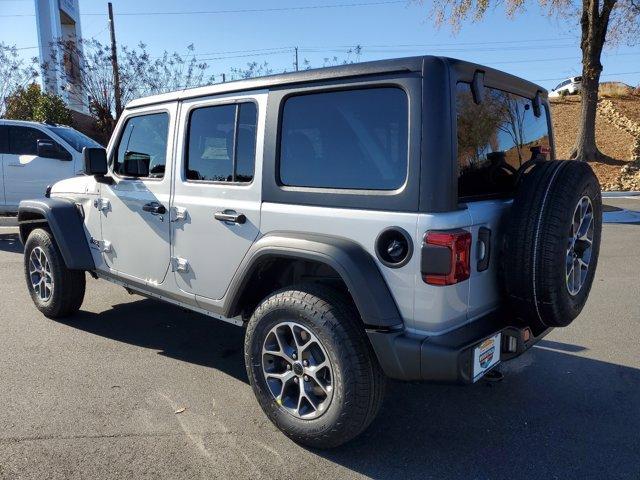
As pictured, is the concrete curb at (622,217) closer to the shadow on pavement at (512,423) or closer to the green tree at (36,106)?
the shadow on pavement at (512,423)

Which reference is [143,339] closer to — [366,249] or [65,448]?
[65,448]

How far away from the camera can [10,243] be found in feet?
29.7

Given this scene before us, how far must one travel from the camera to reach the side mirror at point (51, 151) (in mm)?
8578

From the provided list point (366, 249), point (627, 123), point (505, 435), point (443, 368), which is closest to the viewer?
point (443, 368)

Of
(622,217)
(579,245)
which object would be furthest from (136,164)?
(622,217)

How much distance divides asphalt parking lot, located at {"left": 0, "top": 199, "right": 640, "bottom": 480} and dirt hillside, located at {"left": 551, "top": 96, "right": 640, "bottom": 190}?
13.5 meters

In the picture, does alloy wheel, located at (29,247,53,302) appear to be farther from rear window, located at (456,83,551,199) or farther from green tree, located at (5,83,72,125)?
green tree, located at (5,83,72,125)

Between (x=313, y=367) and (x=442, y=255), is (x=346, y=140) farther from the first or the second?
(x=313, y=367)

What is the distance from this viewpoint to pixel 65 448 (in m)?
2.85

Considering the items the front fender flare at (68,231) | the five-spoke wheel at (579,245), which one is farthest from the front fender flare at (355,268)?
the front fender flare at (68,231)

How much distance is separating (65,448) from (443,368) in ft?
6.80

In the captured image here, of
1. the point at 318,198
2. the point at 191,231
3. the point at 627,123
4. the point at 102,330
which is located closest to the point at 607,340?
the point at 318,198

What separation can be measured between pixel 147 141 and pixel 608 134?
22.3 meters

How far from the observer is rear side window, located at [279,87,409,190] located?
2.51 meters
